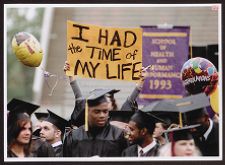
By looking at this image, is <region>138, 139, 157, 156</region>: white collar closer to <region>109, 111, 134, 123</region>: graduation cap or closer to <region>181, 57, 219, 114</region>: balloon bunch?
<region>109, 111, 134, 123</region>: graduation cap

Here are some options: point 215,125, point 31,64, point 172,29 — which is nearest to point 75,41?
point 31,64

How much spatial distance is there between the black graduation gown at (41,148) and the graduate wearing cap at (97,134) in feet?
0.60

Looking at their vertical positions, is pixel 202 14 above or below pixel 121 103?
above

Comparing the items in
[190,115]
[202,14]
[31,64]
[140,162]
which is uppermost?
[202,14]

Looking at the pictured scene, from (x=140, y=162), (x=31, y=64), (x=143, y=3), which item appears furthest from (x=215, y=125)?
(x=31, y=64)

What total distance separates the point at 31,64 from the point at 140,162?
1463 millimetres

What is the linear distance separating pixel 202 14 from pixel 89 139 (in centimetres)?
167

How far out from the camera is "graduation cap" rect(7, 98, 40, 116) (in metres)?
7.60

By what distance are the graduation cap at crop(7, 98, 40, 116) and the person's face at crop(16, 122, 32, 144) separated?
0.13m

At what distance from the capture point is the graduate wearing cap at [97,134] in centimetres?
760

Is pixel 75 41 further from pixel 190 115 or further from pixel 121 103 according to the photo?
pixel 190 115

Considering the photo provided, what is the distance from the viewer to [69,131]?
7.64m

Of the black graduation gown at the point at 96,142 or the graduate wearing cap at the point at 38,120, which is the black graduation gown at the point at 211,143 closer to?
the black graduation gown at the point at 96,142

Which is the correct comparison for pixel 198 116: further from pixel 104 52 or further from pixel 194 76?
pixel 104 52
